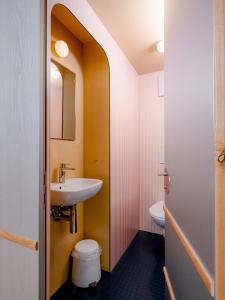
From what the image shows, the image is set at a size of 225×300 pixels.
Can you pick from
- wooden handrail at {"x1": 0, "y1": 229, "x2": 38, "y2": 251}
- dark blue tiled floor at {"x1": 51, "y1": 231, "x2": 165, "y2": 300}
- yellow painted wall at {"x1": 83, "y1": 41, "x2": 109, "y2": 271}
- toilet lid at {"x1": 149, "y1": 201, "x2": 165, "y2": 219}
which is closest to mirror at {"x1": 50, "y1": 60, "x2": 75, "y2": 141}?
yellow painted wall at {"x1": 83, "y1": 41, "x2": 109, "y2": 271}

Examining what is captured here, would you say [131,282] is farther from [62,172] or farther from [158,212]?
[62,172]

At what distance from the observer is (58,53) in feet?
5.02

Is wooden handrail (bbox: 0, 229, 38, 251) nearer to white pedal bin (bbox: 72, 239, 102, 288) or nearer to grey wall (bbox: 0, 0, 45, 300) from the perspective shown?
grey wall (bbox: 0, 0, 45, 300)

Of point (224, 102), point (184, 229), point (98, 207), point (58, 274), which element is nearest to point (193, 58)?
point (224, 102)

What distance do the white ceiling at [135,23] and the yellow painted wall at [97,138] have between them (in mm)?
276

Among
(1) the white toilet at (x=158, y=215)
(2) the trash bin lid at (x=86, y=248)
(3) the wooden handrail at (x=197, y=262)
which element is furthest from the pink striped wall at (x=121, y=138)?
(3) the wooden handrail at (x=197, y=262)

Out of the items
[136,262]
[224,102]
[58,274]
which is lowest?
[136,262]

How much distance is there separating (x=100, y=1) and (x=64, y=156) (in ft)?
4.28

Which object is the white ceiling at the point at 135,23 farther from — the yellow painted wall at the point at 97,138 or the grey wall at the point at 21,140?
the grey wall at the point at 21,140

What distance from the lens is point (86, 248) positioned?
1.65 metres

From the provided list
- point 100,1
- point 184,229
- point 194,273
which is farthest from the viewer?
point 100,1

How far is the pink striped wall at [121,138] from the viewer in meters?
1.69

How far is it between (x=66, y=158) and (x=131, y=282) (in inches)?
51.9

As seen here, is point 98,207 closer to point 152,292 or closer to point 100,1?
point 152,292
